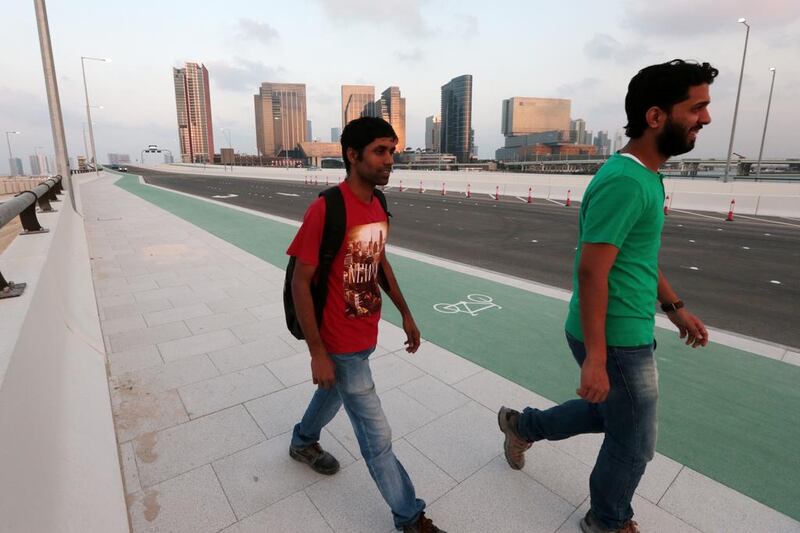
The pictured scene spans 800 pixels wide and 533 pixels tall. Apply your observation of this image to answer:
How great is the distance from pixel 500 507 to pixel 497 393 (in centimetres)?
130

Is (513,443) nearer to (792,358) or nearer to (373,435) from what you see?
(373,435)

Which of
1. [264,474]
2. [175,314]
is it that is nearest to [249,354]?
[175,314]

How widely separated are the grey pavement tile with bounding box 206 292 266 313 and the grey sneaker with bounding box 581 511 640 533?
481cm

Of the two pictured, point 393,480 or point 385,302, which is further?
point 385,302

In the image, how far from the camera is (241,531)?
2361mm

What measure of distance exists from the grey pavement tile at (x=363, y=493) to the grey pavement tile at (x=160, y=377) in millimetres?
1941

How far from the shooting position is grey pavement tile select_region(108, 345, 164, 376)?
13.8 ft

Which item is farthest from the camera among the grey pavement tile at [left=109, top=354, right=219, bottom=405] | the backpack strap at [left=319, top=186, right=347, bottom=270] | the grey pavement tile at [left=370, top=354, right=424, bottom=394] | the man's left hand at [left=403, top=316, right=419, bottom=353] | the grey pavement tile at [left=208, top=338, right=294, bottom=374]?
the grey pavement tile at [left=208, top=338, right=294, bottom=374]

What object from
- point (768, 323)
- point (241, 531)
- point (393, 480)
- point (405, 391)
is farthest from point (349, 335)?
point (768, 323)

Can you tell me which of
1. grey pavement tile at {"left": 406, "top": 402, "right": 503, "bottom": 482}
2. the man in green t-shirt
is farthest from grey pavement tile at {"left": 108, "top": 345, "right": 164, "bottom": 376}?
the man in green t-shirt

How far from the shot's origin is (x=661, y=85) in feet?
5.89

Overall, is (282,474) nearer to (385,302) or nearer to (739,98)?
(385,302)

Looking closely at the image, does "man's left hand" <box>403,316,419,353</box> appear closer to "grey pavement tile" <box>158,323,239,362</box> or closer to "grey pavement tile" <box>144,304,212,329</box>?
"grey pavement tile" <box>158,323,239,362</box>

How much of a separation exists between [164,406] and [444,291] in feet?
13.9
